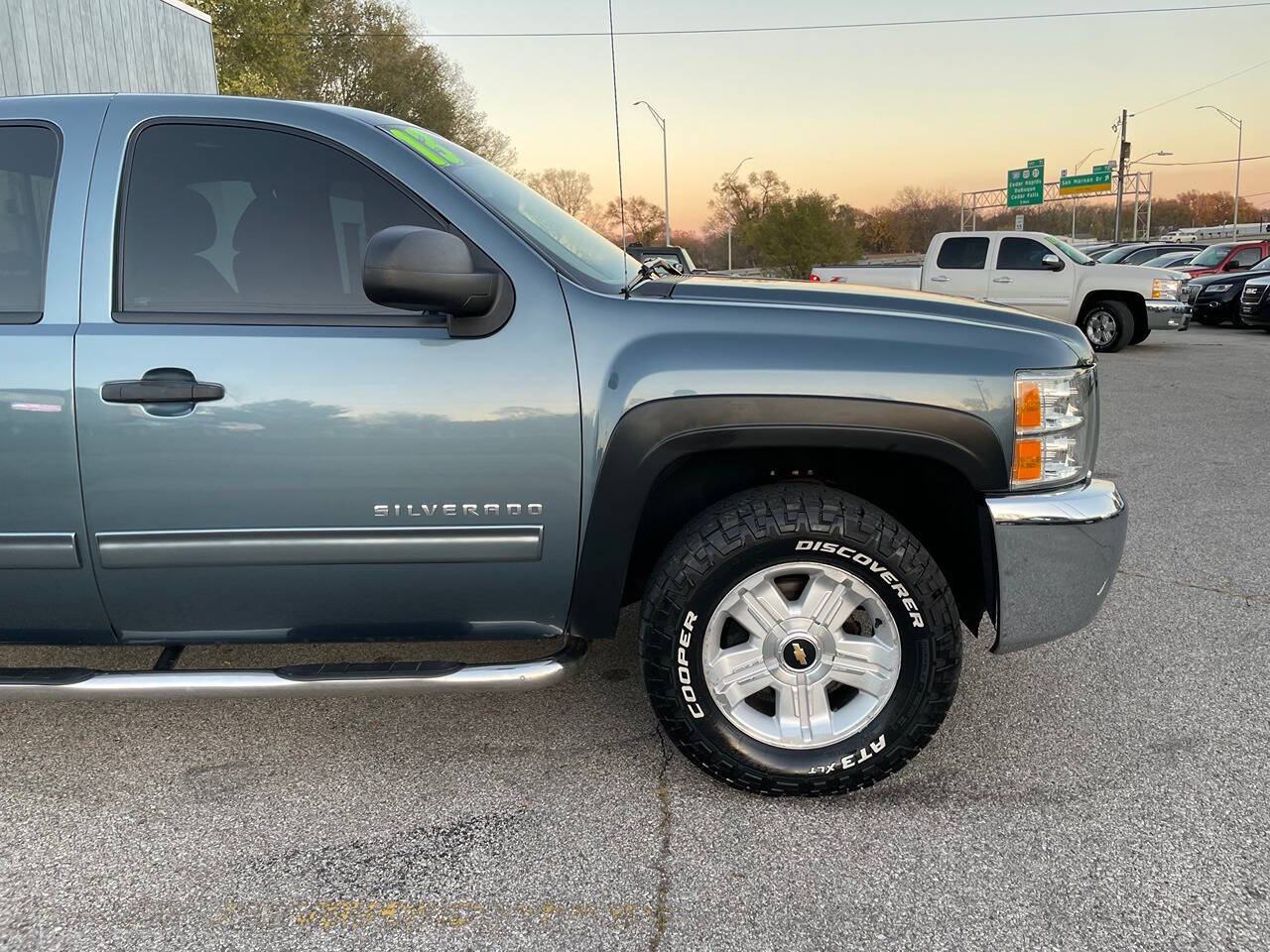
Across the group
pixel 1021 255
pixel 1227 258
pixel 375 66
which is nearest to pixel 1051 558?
pixel 1021 255

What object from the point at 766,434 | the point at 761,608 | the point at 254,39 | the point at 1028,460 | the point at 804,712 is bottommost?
the point at 804,712

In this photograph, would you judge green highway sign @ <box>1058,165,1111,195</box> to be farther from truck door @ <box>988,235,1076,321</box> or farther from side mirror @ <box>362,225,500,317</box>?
side mirror @ <box>362,225,500,317</box>


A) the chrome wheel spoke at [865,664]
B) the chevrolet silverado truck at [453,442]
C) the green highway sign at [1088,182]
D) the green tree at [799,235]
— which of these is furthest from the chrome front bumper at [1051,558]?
the green highway sign at [1088,182]

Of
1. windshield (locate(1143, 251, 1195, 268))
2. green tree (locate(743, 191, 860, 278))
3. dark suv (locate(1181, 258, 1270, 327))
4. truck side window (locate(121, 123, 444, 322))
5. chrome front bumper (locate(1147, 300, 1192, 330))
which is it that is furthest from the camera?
green tree (locate(743, 191, 860, 278))

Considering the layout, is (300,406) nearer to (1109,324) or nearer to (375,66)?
(1109,324)

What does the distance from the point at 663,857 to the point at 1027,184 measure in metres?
63.7

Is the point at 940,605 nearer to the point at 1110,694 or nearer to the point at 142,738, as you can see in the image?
the point at 1110,694

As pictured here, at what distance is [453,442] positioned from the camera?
2.27 m

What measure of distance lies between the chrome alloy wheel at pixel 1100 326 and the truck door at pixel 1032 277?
51 centimetres

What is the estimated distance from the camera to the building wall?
10008 millimetres

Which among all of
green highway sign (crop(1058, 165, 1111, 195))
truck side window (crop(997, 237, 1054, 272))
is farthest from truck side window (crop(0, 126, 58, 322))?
green highway sign (crop(1058, 165, 1111, 195))

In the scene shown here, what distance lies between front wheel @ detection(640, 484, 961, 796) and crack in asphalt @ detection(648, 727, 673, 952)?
0.16 m

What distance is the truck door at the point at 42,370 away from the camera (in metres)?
2.28

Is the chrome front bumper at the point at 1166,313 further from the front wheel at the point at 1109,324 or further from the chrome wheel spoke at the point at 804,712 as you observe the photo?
the chrome wheel spoke at the point at 804,712
